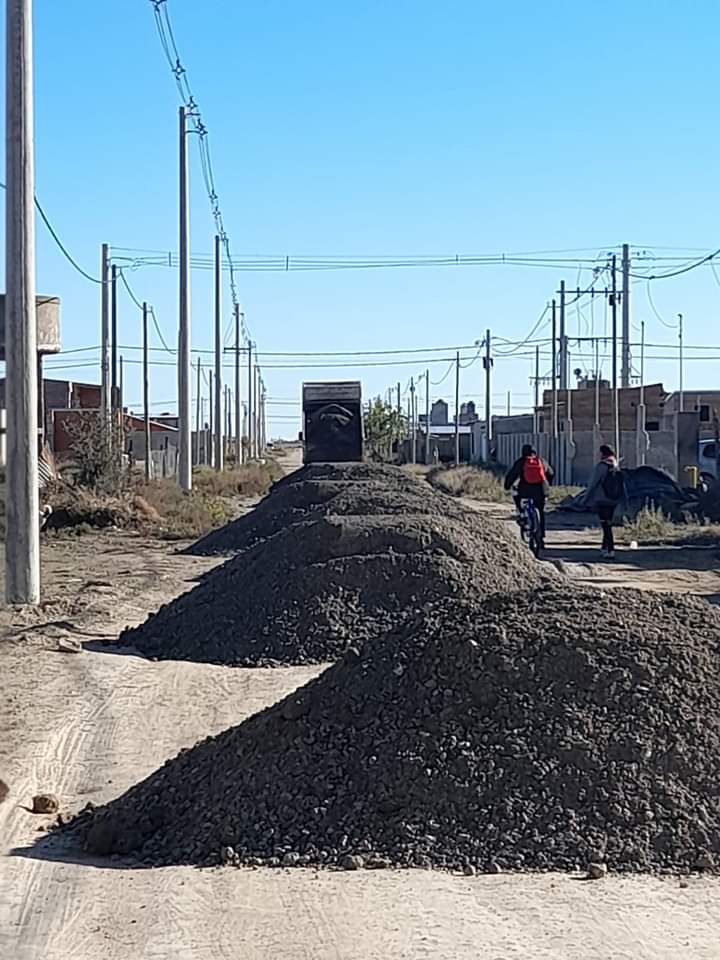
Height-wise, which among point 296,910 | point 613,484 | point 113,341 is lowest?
point 296,910

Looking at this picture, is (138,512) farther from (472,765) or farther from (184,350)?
(472,765)

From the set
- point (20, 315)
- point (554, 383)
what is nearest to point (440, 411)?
point (554, 383)

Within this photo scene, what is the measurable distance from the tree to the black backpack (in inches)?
2672

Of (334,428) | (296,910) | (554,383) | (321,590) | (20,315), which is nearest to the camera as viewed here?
(296,910)

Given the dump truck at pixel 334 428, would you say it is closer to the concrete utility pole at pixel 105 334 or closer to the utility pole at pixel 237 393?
the concrete utility pole at pixel 105 334

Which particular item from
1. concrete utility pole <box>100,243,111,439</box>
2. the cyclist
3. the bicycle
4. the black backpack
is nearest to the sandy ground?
the cyclist

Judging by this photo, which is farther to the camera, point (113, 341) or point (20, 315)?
point (113, 341)

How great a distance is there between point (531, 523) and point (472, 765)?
15432 mm

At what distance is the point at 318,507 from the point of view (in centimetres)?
2245

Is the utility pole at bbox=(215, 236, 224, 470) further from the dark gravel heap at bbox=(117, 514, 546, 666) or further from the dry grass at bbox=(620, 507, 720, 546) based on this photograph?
the dark gravel heap at bbox=(117, 514, 546, 666)

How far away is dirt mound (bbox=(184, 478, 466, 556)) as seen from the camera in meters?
20.8

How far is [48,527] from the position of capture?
101 ft

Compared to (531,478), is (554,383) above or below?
above

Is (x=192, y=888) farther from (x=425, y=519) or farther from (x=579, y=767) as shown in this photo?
(x=425, y=519)
